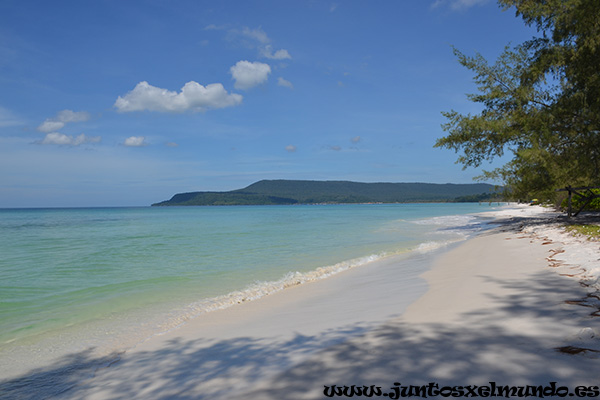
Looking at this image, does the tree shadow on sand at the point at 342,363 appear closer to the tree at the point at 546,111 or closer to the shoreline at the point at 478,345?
the shoreline at the point at 478,345

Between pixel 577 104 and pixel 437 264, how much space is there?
11.2 metres

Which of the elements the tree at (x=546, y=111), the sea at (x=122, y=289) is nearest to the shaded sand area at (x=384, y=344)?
the sea at (x=122, y=289)

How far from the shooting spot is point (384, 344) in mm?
3756

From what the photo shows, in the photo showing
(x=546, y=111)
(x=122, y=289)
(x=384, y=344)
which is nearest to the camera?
(x=384, y=344)

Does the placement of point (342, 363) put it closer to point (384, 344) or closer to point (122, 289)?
point (384, 344)

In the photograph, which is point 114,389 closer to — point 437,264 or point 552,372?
point 552,372

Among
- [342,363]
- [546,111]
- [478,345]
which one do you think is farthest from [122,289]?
[546,111]

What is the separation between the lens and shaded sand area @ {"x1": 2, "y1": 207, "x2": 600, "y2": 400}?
9.73ft

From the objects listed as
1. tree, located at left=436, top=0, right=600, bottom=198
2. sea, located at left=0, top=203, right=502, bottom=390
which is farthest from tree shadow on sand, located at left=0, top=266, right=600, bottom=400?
tree, located at left=436, top=0, right=600, bottom=198

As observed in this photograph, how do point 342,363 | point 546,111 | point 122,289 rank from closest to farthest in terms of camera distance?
point 342,363
point 122,289
point 546,111

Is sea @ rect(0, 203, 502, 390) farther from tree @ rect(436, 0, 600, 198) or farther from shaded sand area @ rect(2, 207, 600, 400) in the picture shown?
tree @ rect(436, 0, 600, 198)

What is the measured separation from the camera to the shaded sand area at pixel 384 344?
296 centimetres

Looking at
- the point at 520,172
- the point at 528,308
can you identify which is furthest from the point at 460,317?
the point at 520,172

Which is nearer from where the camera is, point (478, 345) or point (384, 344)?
point (478, 345)
